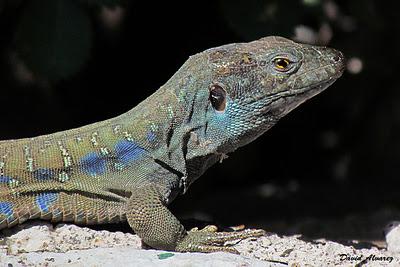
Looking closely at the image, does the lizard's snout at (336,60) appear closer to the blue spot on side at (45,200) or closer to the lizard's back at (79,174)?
the lizard's back at (79,174)

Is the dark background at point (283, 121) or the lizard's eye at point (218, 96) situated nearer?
the lizard's eye at point (218, 96)

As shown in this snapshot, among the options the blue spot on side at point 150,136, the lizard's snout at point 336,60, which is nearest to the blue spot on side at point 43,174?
the blue spot on side at point 150,136

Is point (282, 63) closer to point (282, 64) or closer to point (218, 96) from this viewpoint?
point (282, 64)

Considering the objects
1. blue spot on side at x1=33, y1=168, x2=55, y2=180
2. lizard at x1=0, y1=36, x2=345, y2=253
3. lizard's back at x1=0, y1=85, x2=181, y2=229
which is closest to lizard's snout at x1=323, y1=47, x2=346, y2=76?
lizard at x1=0, y1=36, x2=345, y2=253

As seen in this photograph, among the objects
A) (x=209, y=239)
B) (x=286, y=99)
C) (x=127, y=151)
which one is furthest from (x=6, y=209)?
(x=286, y=99)

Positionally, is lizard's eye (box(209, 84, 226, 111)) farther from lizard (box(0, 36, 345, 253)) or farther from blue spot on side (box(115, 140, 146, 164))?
blue spot on side (box(115, 140, 146, 164))
